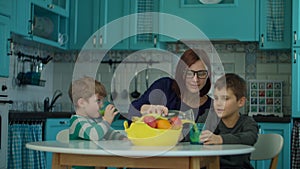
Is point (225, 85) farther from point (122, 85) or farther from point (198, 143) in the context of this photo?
point (122, 85)

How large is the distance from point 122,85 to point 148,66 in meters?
0.32

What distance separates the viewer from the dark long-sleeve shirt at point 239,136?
2.63 metres

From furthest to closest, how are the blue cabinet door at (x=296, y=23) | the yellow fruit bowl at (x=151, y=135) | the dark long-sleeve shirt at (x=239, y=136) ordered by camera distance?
the blue cabinet door at (x=296, y=23) → the dark long-sleeve shirt at (x=239, y=136) → the yellow fruit bowl at (x=151, y=135)

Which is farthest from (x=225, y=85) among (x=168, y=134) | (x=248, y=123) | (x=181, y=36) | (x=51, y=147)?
(x=181, y=36)

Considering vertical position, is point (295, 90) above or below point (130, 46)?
below

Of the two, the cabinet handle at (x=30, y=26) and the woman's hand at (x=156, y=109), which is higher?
the cabinet handle at (x=30, y=26)

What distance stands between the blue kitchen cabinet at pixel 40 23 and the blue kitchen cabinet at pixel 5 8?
0.36 ft

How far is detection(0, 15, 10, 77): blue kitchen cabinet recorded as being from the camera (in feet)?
13.9

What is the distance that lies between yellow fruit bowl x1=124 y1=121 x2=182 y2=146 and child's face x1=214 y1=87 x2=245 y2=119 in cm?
47

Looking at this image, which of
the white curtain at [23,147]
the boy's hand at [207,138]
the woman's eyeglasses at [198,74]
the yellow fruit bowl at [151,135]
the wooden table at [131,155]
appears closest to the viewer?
the wooden table at [131,155]

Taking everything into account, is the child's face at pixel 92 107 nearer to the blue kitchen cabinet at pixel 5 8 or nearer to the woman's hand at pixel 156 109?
the woman's hand at pixel 156 109

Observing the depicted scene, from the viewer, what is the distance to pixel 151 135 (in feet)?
7.61

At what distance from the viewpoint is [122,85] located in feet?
18.7

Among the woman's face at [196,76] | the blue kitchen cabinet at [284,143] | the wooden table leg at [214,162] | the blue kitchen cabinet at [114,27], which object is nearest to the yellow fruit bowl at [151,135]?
the wooden table leg at [214,162]
